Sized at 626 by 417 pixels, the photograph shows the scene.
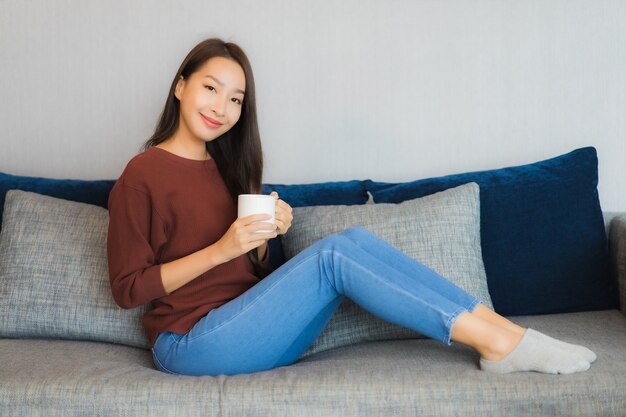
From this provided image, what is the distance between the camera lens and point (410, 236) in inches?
71.1

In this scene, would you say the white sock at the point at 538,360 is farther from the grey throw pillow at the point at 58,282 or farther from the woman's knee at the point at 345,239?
the grey throw pillow at the point at 58,282

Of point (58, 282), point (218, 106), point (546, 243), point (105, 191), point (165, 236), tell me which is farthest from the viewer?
point (105, 191)

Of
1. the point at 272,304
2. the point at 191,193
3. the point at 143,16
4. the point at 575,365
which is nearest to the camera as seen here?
the point at 575,365

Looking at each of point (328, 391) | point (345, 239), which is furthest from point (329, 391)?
point (345, 239)

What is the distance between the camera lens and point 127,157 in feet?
8.08

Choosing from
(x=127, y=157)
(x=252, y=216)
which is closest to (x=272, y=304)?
(x=252, y=216)

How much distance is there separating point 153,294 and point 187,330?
122 mm

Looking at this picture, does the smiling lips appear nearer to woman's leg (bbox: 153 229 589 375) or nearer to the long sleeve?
the long sleeve

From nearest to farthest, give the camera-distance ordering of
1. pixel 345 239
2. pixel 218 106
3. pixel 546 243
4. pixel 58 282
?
pixel 345 239 → pixel 218 106 → pixel 58 282 → pixel 546 243

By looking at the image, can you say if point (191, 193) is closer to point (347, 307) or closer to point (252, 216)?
point (252, 216)

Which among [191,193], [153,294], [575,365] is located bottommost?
[575,365]

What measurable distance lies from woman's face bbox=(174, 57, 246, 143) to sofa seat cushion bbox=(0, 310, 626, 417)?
24.9 inches

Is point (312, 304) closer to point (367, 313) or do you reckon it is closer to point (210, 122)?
point (367, 313)

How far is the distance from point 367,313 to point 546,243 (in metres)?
0.61
